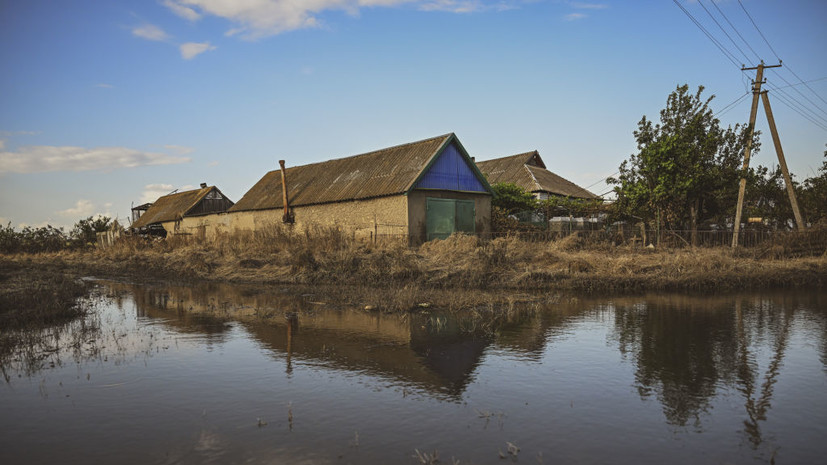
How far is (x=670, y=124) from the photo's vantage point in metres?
23.5

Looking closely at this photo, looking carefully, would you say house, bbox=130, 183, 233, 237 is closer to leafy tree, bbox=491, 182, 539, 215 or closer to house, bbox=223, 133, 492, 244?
house, bbox=223, 133, 492, 244

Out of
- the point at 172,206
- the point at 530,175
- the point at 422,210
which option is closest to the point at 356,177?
the point at 422,210

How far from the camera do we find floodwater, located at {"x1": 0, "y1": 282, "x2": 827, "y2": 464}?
4.41m

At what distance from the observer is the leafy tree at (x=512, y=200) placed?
28.2 meters

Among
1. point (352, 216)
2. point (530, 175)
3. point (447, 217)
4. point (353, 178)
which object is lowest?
point (447, 217)

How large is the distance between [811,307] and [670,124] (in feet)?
45.1

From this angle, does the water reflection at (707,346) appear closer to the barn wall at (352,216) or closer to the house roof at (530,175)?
the barn wall at (352,216)

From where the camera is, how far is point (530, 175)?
122 ft

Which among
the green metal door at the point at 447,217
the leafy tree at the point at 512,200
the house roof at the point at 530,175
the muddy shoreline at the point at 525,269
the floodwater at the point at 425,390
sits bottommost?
the floodwater at the point at 425,390

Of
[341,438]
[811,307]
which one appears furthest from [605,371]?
[811,307]

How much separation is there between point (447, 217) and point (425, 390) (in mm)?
18722

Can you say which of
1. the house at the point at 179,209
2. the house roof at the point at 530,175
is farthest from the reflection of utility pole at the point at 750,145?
the house at the point at 179,209

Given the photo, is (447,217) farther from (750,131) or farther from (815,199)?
(815,199)

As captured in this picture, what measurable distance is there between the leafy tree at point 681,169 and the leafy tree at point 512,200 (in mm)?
5225
